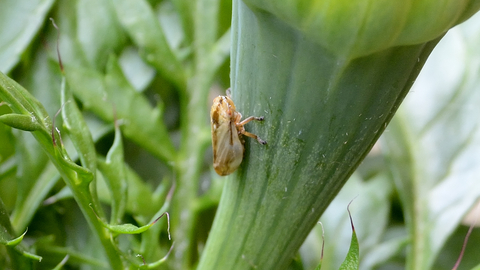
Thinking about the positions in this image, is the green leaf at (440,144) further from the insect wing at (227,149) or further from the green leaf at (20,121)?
the green leaf at (20,121)

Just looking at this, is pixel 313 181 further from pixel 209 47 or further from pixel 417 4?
pixel 209 47

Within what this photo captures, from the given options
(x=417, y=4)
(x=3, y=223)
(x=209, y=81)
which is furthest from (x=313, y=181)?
(x=209, y=81)

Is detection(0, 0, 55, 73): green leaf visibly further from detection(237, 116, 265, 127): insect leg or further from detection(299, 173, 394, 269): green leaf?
detection(299, 173, 394, 269): green leaf

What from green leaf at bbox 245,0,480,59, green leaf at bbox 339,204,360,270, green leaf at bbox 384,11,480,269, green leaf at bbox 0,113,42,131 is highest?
green leaf at bbox 384,11,480,269

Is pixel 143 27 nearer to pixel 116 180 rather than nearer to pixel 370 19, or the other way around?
pixel 116 180

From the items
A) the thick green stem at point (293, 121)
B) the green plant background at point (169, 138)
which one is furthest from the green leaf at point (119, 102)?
the thick green stem at point (293, 121)

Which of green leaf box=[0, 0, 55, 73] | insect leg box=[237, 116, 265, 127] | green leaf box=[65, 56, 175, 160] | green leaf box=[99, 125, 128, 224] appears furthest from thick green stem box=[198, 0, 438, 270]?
green leaf box=[0, 0, 55, 73]

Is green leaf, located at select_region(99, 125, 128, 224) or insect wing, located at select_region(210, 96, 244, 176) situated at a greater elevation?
insect wing, located at select_region(210, 96, 244, 176)
